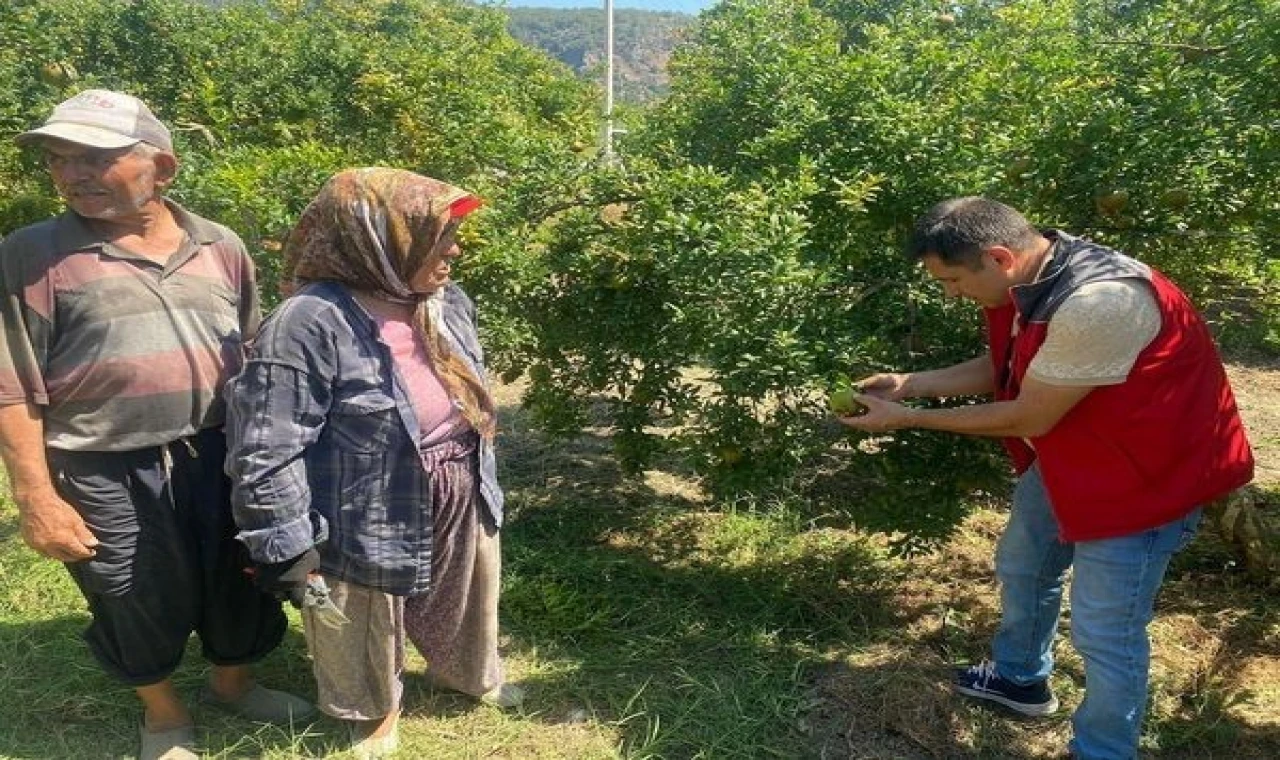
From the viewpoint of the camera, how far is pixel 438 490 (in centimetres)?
246

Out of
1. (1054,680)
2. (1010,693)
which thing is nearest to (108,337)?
(1010,693)

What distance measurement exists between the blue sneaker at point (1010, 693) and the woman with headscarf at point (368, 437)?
4.99ft

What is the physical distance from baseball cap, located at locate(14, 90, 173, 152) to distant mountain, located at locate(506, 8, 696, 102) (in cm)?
5915

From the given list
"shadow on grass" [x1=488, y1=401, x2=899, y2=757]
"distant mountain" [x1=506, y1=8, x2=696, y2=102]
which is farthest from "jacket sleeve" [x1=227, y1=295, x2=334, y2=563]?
"distant mountain" [x1=506, y1=8, x2=696, y2=102]

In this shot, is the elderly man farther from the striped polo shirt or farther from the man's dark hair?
the man's dark hair

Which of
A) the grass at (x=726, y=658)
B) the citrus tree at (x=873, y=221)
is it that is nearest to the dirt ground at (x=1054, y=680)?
the grass at (x=726, y=658)

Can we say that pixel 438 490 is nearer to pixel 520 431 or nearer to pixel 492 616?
pixel 492 616

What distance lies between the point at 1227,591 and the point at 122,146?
12.9 ft

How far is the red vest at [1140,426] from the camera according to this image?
2.15 m

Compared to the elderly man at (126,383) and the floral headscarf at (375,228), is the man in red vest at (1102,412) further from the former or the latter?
the elderly man at (126,383)

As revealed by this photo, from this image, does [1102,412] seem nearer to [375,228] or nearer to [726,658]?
[726,658]

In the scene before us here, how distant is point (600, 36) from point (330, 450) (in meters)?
74.4

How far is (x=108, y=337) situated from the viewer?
2221 mm

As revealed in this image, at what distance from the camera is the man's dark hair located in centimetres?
222
